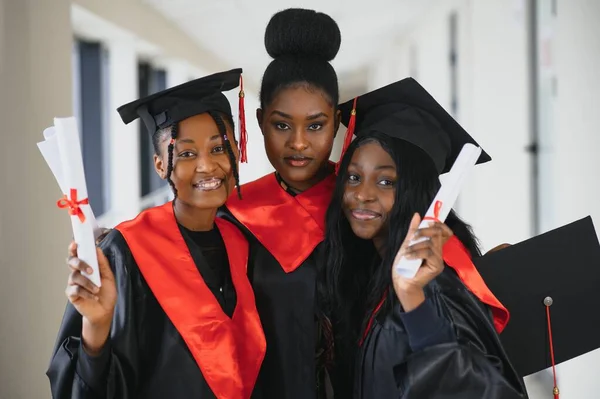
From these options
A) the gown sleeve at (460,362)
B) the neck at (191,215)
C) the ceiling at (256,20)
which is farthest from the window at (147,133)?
the gown sleeve at (460,362)

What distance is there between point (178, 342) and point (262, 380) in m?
0.41

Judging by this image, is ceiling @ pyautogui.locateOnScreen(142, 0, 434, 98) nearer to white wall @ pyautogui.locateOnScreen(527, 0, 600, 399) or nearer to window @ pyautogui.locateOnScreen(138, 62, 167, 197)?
window @ pyautogui.locateOnScreen(138, 62, 167, 197)

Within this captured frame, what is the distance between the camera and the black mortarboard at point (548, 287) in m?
1.90

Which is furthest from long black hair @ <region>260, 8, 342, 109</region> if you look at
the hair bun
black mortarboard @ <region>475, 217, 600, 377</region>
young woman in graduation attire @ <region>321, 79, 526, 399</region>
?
Result: black mortarboard @ <region>475, 217, 600, 377</region>

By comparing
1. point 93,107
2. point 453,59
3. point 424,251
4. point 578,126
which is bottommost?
point 424,251

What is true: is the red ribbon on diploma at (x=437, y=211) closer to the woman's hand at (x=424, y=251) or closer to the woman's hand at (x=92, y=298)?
the woman's hand at (x=424, y=251)

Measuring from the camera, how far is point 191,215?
1.89 meters

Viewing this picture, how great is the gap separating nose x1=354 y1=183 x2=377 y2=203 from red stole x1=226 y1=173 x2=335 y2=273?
0.26 m

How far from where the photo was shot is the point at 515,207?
4.80 m

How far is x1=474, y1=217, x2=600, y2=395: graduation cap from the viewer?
1904mm

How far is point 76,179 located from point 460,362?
0.98 metres

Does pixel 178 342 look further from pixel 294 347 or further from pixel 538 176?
pixel 538 176

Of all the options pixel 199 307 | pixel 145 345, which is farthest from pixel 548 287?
pixel 145 345

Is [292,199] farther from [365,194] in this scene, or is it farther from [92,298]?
[92,298]
